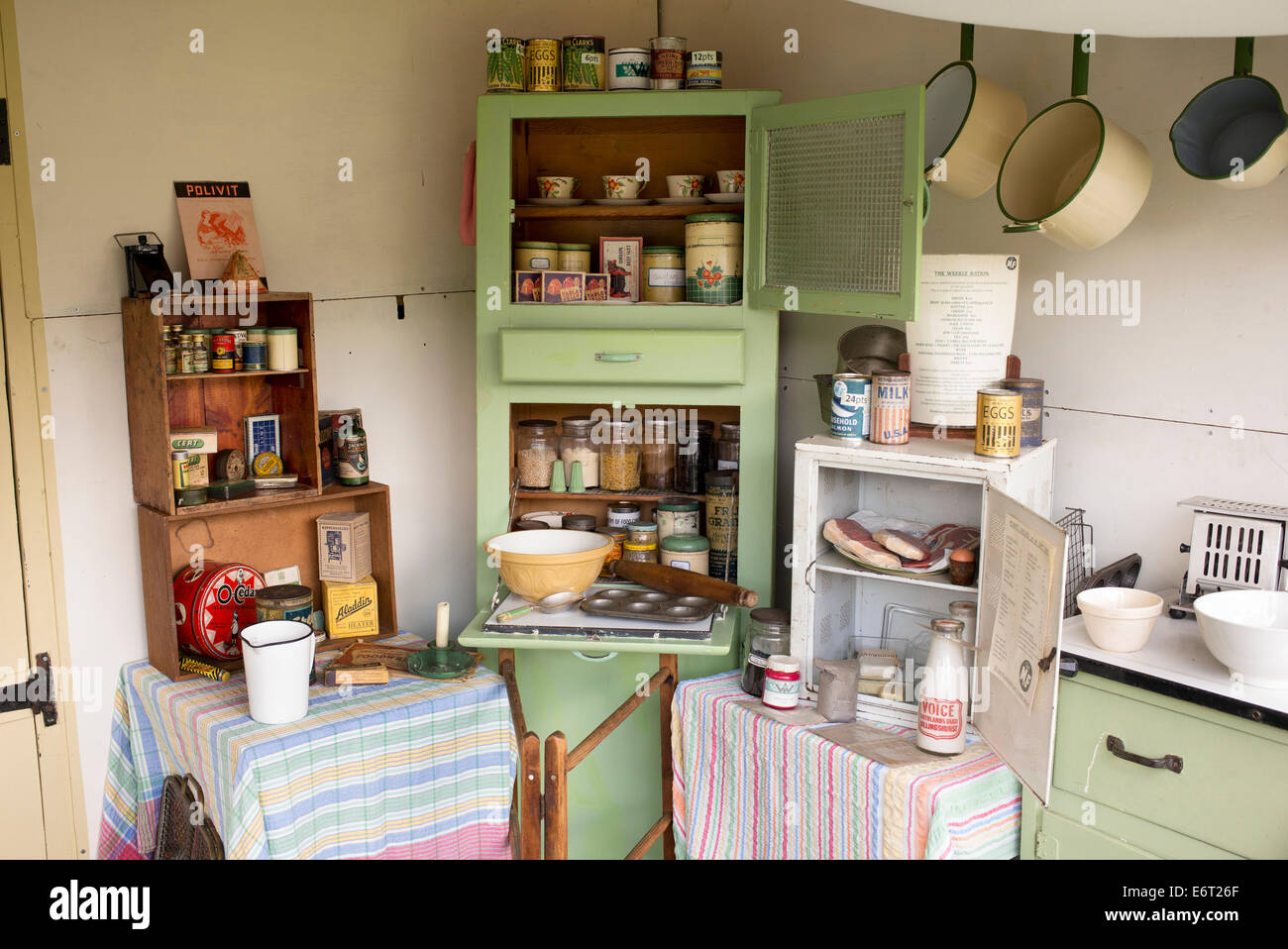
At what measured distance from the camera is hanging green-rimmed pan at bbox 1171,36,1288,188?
1.92 meters

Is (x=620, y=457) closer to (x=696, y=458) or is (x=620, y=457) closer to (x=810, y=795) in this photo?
(x=696, y=458)

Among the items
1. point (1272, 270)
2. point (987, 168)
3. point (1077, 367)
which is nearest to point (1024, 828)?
point (1077, 367)

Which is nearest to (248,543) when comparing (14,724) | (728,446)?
(14,724)

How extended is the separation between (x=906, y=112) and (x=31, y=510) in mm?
2066

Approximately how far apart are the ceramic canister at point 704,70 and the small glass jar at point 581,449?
0.85 m

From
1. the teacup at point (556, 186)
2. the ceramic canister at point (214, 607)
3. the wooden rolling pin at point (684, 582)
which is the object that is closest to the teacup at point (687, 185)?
the teacup at point (556, 186)

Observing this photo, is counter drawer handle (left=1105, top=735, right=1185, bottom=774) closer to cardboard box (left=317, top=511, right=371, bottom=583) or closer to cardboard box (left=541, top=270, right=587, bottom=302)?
cardboard box (left=541, top=270, right=587, bottom=302)

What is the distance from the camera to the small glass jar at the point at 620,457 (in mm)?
2803

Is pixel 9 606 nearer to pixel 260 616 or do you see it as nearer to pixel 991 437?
pixel 260 616

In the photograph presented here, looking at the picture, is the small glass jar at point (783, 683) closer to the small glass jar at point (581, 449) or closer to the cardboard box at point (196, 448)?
the small glass jar at point (581, 449)

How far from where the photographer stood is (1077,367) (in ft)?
7.82

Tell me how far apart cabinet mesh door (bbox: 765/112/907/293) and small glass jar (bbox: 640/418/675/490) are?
0.51 meters

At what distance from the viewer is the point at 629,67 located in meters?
2.56

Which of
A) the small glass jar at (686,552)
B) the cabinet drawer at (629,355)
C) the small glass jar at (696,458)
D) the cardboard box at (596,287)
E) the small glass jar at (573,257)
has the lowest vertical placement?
the small glass jar at (686,552)
